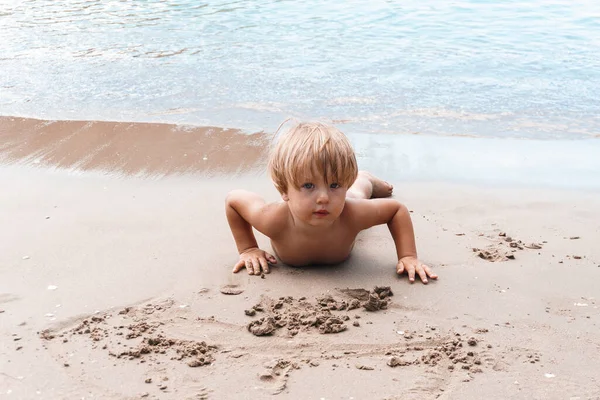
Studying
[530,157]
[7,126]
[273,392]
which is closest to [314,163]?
[273,392]

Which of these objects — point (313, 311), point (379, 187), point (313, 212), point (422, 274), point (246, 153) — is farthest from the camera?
point (246, 153)

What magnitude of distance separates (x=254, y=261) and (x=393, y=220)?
2.26ft

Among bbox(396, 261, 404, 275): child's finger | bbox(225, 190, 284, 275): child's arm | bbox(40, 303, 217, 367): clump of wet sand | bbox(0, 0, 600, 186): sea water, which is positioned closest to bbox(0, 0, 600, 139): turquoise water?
bbox(0, 0, 600, 186): sea water

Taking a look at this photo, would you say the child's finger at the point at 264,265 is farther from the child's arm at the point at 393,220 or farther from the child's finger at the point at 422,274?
the child's finger at the point at 422,274

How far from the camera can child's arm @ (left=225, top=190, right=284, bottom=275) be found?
11.5ft

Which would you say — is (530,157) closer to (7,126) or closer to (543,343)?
(543,343)

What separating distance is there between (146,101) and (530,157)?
3.47 m

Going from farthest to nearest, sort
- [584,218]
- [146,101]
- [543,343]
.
A: [146,101]
[584,218]
[543,343]

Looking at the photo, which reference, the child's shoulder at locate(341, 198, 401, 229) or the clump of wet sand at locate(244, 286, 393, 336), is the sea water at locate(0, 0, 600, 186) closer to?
the child's shoulder at locate(341, 198, 401, 229)

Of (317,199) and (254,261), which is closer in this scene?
(317,199)

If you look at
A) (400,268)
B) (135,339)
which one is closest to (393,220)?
(400,268)

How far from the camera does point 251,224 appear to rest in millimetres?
3627

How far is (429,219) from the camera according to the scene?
417 centimetres

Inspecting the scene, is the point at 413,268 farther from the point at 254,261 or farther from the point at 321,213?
the point at 254,261
